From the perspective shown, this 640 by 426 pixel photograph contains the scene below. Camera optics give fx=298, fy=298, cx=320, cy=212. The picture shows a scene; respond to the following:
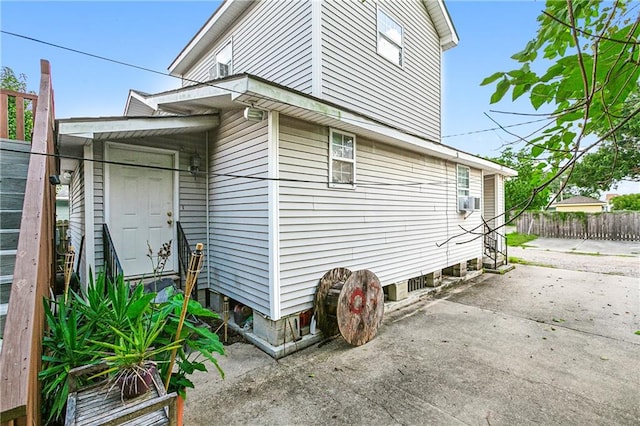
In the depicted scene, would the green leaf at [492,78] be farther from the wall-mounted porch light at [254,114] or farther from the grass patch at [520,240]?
the grass patch at [520,240]

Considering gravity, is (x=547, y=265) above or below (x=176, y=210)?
below

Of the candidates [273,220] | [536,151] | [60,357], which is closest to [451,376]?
[273,220]

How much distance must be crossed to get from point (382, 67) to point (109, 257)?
6.27 metres

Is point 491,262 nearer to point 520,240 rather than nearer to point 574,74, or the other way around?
point 520,240

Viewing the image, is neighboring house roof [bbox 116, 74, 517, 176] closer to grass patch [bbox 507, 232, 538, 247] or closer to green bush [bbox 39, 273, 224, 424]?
green bush [bbox 39, 273, 224, 424]

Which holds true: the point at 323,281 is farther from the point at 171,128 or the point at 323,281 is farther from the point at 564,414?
the point at 171,128

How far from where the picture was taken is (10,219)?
2.77m

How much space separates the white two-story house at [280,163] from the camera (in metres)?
4.26

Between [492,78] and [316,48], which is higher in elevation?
[316,48]

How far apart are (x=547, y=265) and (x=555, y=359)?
302 inches

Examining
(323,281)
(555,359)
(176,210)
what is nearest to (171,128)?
(176,210)

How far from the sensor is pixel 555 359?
3939 millimetres

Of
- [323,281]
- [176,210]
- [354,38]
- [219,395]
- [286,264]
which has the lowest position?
[219,395]

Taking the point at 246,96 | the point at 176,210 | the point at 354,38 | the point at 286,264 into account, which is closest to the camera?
the point at 246,96
